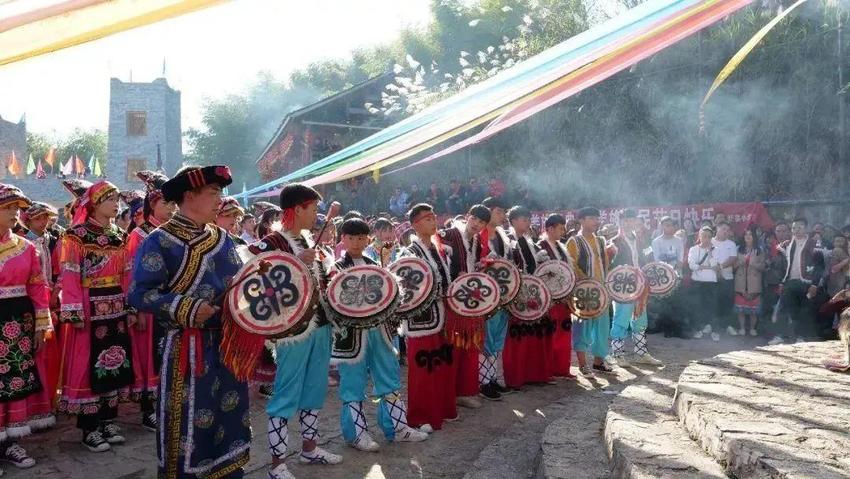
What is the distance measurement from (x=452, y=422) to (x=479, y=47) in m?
27.9

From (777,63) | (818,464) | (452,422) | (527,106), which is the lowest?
(452,422)

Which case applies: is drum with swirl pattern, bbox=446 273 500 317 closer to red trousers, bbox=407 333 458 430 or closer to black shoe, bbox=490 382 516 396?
red trousers, bbox=407 333 458 430

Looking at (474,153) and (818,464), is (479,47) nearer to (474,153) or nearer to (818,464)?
(474,153)

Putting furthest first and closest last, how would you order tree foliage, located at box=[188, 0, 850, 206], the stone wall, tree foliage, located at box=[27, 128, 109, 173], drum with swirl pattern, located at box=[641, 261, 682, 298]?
tree foliage, located at box=[27, 128, 109, 173]
the stone wall
tree foliage, located at box=[188, 0, 850, 206]
drum with swirl pattern, located at box=[641, 261, 682, 298]

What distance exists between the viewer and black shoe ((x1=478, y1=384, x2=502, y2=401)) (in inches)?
253

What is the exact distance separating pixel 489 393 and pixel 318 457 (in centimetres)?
228

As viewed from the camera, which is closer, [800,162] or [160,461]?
[160,461]

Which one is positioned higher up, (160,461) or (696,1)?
(696,1)

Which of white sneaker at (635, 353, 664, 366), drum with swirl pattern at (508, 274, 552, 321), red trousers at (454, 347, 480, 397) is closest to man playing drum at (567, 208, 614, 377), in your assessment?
white sneaker at (635, 353, 664, 366)

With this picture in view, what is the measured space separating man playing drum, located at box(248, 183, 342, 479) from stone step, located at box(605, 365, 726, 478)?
1.81 m

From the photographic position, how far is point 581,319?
24.1 feet

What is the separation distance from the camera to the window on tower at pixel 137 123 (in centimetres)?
3931

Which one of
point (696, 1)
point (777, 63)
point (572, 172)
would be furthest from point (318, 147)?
point (696, 1)

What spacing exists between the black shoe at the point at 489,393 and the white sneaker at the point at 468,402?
300 millimetres
